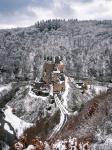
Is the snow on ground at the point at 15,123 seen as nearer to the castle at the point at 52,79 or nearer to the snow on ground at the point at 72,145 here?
the castle at the point at 52,79

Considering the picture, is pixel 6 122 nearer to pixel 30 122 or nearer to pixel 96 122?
pixel 30 122

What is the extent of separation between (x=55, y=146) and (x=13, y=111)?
3370 inches

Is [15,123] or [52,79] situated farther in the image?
[52,79]

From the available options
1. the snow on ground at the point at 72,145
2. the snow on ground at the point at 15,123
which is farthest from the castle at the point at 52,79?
the snow on ground at the point at 72,145

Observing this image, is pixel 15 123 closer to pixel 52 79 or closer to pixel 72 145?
pixel 52 79

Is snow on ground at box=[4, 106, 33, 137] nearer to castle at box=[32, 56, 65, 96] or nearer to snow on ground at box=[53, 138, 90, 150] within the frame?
castle at box=[32, 56, 65, 96]

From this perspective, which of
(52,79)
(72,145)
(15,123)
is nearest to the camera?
(72,145)

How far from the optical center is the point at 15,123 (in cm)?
10188

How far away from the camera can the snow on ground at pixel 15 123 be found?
92.3 m

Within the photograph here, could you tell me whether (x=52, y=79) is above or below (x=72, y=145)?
below

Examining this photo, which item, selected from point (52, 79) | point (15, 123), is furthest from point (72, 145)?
point (52, 79)

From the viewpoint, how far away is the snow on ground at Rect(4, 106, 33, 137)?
303 feet

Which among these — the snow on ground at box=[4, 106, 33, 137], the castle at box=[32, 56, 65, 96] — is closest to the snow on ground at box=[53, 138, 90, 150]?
the snow on ground at box=[4, 106, 33, 137]

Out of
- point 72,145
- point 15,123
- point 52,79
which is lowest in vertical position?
point 15,123
